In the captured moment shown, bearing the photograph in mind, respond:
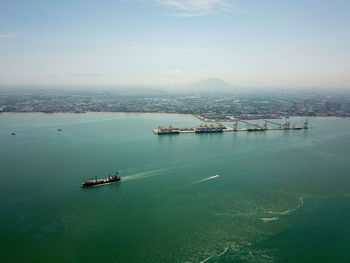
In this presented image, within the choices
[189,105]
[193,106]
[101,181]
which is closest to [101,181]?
[101,181]

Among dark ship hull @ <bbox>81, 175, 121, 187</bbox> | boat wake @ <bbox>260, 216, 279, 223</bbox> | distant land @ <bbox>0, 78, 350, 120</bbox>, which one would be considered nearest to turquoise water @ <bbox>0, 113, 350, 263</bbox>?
boat wake @ <bbox>260, 216, 279, 223</bbox>

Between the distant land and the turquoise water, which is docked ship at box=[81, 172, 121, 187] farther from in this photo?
the distant land

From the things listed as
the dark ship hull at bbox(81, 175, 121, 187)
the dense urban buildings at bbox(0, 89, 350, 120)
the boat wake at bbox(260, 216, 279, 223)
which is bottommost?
the boat wake at bbox(260, 216, 279, 223)

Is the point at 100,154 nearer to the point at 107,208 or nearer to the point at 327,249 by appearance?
the point at 107,208

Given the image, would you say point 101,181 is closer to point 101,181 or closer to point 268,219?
point 101,181

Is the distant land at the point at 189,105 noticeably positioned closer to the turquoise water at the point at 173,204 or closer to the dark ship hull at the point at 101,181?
the turquoise water at the point at 173,204

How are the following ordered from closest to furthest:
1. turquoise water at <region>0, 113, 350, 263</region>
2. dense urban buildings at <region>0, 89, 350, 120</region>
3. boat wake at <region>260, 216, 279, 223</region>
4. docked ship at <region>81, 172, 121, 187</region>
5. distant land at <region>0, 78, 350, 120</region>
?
turquoise water at <region>0, 113, 350, 263</region>
boat wake at <region>260, 216, 279, 223</region>
docked ship at <region>81, 172, 121, 187</region>
dense urban buildings at <region>0, 89, 350, 120</region>
distant land at <region>0, 78, 350, 120</region>

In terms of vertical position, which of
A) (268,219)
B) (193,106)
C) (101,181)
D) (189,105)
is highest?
(189,105)

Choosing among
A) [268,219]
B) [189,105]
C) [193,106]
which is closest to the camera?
[268,219]

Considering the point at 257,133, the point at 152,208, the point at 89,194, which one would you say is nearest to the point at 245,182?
the point at 152,208
